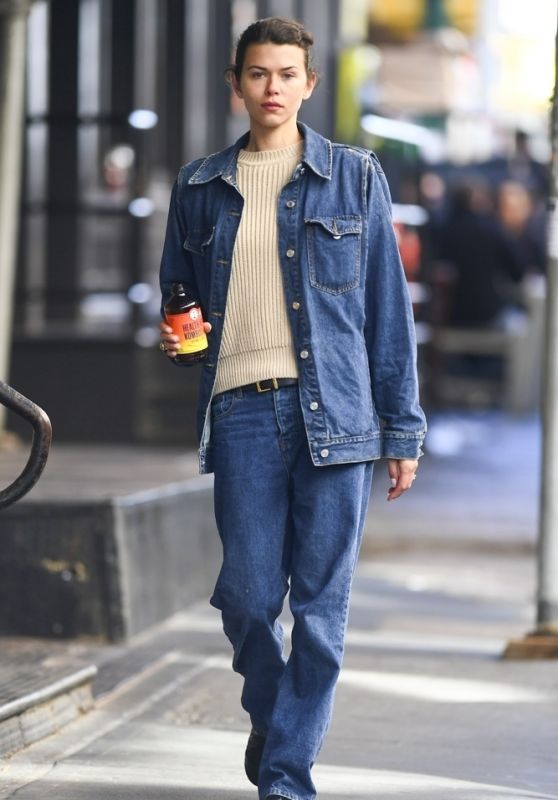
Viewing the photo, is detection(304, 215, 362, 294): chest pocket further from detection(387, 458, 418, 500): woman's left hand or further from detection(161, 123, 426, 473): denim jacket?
detection(387, 458, 418, 500): woman's left hand

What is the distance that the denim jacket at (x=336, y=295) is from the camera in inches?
157

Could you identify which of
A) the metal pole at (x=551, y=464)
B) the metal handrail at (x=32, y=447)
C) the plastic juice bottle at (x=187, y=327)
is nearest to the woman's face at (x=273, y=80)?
the plastic juice bottle at (x=187, y=327)

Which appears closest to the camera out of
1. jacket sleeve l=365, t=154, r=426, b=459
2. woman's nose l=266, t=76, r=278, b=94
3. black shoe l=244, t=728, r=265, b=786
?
woman's nose l=266, t=76, r=278, b=94

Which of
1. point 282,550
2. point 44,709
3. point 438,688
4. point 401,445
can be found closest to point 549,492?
point 438,688

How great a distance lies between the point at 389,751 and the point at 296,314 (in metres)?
1.58

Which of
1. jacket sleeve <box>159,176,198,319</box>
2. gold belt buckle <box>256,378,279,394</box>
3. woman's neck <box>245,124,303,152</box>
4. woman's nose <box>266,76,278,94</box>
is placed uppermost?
woman's nose <box>266,76,278,94</box>

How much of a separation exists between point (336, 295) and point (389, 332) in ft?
0.56

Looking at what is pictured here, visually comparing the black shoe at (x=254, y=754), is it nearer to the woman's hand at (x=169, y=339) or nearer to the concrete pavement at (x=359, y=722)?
the concrete pavement at (x=359, y=722)

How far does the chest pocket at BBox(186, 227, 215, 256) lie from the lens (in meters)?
4.14

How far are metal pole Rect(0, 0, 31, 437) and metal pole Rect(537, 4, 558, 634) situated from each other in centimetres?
335

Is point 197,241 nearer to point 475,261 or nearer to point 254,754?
point 254,754

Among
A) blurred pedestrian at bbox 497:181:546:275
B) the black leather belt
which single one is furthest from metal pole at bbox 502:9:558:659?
blurred pedestrian at bbox 497:181:546:275

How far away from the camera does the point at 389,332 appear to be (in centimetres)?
409

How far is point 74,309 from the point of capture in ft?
37.2
